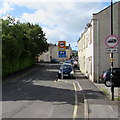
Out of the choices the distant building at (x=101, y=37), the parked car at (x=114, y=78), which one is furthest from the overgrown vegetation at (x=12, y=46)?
the parked car at (x=114, y=78)

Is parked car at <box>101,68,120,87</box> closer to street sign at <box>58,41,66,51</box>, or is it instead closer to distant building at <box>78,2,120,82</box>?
distant building at <box>78,2,120,82</box>

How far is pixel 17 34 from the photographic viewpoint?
27547 mm

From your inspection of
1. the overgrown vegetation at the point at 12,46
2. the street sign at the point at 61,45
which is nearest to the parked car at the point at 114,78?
the street sign at the point at 61,45

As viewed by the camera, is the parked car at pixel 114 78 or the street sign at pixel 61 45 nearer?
the parked car at pixel 114 78

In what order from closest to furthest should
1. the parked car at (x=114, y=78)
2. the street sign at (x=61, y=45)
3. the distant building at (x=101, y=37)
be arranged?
1. the parked car at (x=114, y=78)
2. the distant building at (x=101, y=37)
3. the street sign at (x=61, y=45)

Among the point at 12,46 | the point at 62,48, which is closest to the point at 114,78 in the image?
the point at 62,48

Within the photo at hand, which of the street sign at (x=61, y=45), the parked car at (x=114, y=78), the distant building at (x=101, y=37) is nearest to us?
the parked car at (x=114, y=78)

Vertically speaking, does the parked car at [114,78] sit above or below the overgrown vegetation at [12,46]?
below

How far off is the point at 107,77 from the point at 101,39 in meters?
4.63

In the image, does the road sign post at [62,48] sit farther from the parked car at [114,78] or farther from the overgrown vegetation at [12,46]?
the parked car at [114,78]

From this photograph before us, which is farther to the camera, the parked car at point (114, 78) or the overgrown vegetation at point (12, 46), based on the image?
the overgrown vegetation at point (12, 46)

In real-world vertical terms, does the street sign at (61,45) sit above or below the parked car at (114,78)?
above

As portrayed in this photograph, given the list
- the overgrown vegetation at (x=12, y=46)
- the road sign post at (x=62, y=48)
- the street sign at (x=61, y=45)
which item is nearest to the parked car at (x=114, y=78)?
the road sign post at (x=62, y=48)

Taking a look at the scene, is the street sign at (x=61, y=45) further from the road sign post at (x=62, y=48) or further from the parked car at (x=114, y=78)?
the parked car at (x=114, y=78)
